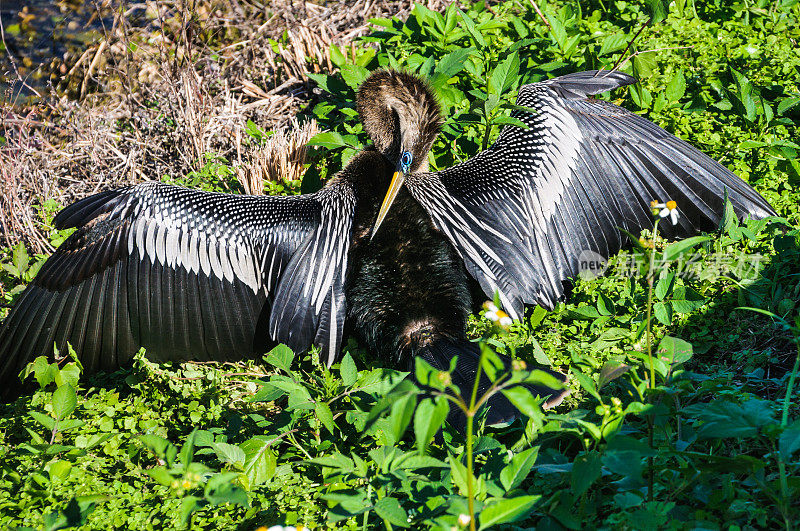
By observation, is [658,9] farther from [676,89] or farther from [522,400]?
[522,400]

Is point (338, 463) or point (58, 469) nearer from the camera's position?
point (338, 463)

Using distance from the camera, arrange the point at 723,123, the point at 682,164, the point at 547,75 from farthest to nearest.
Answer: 1. the point at 547,75
2. the point at 723,123
3. the point at 682,164

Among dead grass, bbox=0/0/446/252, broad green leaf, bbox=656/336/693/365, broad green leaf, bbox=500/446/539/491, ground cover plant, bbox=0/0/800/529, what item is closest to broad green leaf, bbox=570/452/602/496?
ground cover plant, bbox=0/0/800/529

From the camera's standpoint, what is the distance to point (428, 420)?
149 centimetres

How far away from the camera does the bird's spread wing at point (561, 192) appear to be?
10.8 feet

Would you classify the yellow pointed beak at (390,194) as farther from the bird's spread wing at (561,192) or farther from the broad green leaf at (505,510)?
the broad green leaf at (505,510)

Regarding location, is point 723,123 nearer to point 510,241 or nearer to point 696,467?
point 510,241

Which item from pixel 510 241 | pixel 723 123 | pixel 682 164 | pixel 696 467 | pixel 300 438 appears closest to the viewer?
pixel 696 467

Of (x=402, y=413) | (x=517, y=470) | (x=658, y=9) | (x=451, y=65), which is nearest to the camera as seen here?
(x=402, y=413)

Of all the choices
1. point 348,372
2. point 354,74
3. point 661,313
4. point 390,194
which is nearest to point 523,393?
point 348,372

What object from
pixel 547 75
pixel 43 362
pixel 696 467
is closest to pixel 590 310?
pixel 696 467

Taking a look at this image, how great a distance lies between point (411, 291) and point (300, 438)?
79 cm

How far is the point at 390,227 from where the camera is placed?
3.30 m

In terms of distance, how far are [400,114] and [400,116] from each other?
0.04 feet
